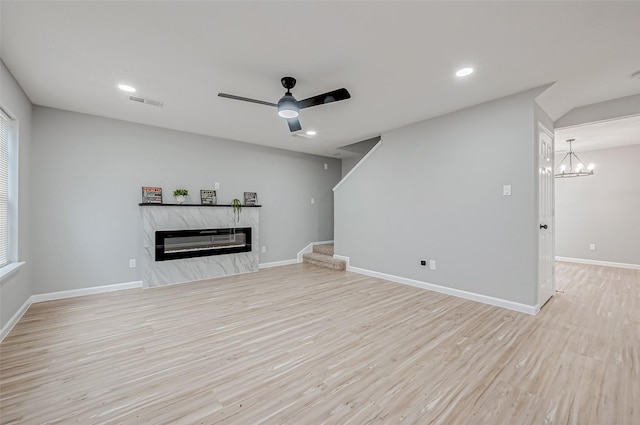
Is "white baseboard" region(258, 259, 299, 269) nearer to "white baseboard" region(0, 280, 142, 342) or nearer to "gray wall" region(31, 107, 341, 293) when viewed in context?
"gray wall" region(31, 107, 341, 293)

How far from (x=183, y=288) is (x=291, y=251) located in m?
2.57

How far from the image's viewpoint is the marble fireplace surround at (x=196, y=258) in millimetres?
4344

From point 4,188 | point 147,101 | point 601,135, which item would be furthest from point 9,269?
point 601,135

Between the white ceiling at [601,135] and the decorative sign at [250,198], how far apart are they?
214 inches

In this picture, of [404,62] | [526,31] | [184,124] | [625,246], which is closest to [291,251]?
[184,124]

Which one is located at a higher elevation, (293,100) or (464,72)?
(464,72)

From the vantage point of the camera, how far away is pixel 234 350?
2.40 metres

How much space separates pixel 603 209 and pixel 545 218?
3891 mm

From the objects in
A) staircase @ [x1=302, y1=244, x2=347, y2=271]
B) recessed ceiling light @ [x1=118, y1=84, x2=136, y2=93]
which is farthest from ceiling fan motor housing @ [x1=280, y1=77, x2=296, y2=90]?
staircase @ [x1=302, y1=244, x2=347, y2=271]

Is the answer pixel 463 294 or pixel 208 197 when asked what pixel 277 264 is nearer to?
pixel 208 197

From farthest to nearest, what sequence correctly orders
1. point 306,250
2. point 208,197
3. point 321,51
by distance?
1. point 306,250
2. point 208,197
3. point 321,51

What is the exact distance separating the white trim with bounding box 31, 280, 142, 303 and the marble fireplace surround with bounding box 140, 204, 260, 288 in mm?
220

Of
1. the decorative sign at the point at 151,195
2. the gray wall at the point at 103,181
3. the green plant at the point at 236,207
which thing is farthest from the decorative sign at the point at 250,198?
the decorative sign at the point at 151,195

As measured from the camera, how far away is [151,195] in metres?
4.46
